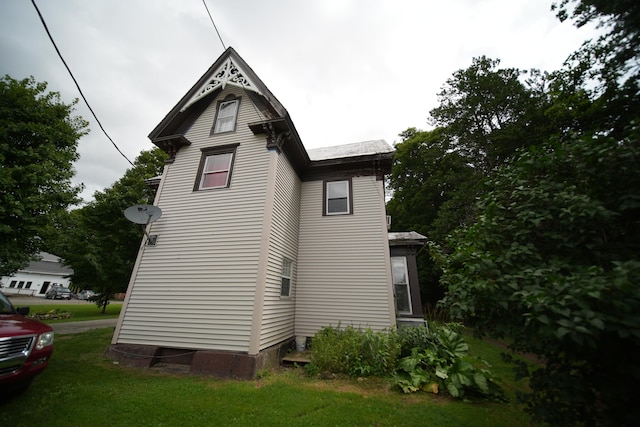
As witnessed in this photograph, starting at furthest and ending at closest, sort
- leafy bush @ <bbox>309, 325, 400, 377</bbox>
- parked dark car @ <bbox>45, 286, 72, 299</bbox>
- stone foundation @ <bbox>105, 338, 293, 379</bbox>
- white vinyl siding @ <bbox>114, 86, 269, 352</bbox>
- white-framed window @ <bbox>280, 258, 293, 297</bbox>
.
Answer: parked dark car @ <bbox>45, 286, 72, 299</bbox> < white-framed window @ <bbox>280, 258, 293, 297</bbox> < white vinyl siding @ <bbox>114, 86, 269, 352</bbox> < leafy bush @ <bbox>309, 325, 400, 377</bbox> < stone foundation @ <bbox>105, 338, 293, 379</bbox>

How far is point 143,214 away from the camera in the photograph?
6.93 m

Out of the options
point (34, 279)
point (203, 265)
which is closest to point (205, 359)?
point (203, 265)

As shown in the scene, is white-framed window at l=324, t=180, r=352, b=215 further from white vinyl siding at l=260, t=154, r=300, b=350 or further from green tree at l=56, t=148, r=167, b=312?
green tree at l=56, t=148, r=167, b=312

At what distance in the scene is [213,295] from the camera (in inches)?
243

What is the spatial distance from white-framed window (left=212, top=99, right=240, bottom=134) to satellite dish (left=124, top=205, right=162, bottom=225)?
11.5 ft

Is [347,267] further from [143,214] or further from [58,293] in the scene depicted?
[58,293]

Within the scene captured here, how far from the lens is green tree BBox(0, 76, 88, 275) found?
355 inches

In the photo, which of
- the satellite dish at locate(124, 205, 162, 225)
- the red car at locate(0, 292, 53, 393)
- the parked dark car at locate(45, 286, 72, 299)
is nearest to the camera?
the red car at locate(0, 292, 53, 393)

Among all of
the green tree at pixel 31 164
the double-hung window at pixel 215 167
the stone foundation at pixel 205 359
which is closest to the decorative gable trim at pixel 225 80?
the double-hung window at pixel 215 167

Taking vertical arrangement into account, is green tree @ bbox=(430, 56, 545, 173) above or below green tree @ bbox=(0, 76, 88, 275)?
above

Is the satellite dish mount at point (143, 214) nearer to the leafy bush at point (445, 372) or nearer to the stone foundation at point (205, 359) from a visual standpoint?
the stone foundation at point (205, 359)

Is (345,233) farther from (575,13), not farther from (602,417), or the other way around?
(575,13)

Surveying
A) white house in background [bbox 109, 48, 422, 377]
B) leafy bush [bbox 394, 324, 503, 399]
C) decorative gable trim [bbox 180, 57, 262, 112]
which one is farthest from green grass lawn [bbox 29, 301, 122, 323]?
leafy bush [bbox 394, 324, 503, 399]

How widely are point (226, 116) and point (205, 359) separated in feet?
26.1
